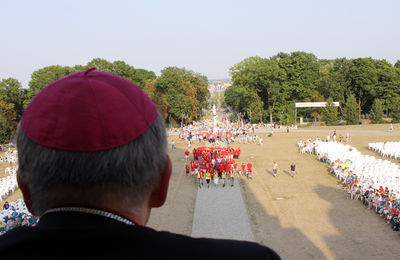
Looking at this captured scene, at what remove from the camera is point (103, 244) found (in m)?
0.89

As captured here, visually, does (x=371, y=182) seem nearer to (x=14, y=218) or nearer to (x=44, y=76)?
(x=14, y=218)

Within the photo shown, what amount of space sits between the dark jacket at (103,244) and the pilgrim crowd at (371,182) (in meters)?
13.3

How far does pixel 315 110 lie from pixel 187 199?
5024 cm

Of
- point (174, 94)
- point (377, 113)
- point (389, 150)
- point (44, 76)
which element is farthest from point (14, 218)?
point (44, 76)

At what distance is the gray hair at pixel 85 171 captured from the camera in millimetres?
1010

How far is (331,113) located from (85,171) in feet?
189

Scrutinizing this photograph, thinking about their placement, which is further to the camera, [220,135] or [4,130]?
[4,130]

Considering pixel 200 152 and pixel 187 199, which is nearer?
pixel 187 199

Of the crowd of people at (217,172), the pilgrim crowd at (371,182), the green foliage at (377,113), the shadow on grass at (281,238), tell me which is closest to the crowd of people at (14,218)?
the shadow on grass at (281,238)

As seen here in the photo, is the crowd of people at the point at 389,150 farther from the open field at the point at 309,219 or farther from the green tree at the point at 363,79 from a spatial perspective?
the green tree at the point at 363,79

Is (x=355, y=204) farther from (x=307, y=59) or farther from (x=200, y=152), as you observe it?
(x=307, y=59)

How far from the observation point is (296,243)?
1111 centimetres

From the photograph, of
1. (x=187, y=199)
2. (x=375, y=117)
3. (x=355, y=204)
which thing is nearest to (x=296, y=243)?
(x=355, y=204)

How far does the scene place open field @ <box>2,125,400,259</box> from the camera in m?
10.6
